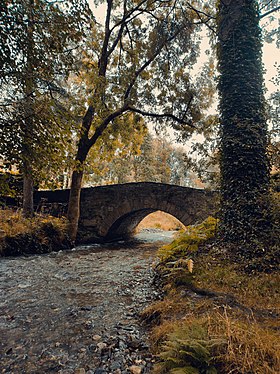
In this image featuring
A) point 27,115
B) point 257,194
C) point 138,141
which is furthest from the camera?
point 138,141

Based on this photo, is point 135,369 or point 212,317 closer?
point 135,369

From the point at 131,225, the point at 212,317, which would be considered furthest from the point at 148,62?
the point at 212,317

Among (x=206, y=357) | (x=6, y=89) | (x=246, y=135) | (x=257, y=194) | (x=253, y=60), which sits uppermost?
(x=253, y=60)

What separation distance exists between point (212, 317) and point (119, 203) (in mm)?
8973

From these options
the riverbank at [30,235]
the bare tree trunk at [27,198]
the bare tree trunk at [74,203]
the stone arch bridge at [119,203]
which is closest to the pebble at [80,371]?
the riverbank at [30,235]

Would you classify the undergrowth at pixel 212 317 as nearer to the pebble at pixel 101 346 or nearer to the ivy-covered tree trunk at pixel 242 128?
the pebble at pixel 101 346

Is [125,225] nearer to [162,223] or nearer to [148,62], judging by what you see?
[148,62]

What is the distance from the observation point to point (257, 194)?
4102 mm

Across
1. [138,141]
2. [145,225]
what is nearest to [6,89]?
[138,141]

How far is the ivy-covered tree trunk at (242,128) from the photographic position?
4027mm

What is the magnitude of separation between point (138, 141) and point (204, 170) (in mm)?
5952

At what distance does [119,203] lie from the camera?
435 inches

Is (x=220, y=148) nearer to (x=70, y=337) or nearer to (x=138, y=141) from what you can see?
(x=70, y=337)

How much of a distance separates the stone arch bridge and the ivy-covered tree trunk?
5411mm
